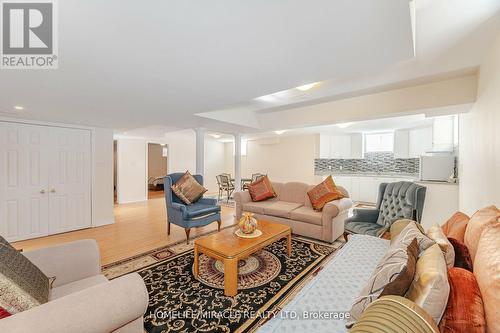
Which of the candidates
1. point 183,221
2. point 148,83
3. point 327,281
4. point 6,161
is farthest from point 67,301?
point 6,161

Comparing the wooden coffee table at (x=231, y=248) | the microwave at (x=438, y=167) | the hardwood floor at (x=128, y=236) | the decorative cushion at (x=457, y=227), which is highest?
the microwave at (x=438, y=167)

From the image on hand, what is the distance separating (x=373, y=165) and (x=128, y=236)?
702cm

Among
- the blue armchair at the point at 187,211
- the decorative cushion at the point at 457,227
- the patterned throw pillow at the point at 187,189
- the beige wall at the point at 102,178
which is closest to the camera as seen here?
the decorative cushion at the point at 457,227

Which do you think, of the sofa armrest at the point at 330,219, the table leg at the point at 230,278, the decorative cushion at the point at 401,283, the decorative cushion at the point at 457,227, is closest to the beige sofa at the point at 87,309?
the table leg at the point at 230,278

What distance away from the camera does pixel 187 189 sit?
391 cm

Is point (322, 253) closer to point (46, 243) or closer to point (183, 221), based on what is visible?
point (183, 221)

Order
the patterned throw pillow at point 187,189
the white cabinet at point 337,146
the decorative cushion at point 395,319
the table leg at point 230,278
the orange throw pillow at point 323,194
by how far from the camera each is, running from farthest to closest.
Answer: the white cabinet at point 337,146 → the patterned throw pillow at point 187,189 → the orange throw pillow at point 323,194 → the table leg at point 230,278 → the decorative cushion at point 395,319

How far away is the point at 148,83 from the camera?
7.22 feet

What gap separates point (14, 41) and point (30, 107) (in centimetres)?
205

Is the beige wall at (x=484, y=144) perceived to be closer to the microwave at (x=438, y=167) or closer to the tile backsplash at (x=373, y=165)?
the microwave at (x=438, y=167)

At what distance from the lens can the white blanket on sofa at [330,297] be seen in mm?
1112

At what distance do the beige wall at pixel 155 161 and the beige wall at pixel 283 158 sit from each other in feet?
12.9

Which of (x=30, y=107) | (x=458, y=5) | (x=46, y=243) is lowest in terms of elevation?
(x=46, y=243)

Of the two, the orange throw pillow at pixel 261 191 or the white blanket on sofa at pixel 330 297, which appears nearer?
the white blanket on sofa at pixel 330 297
